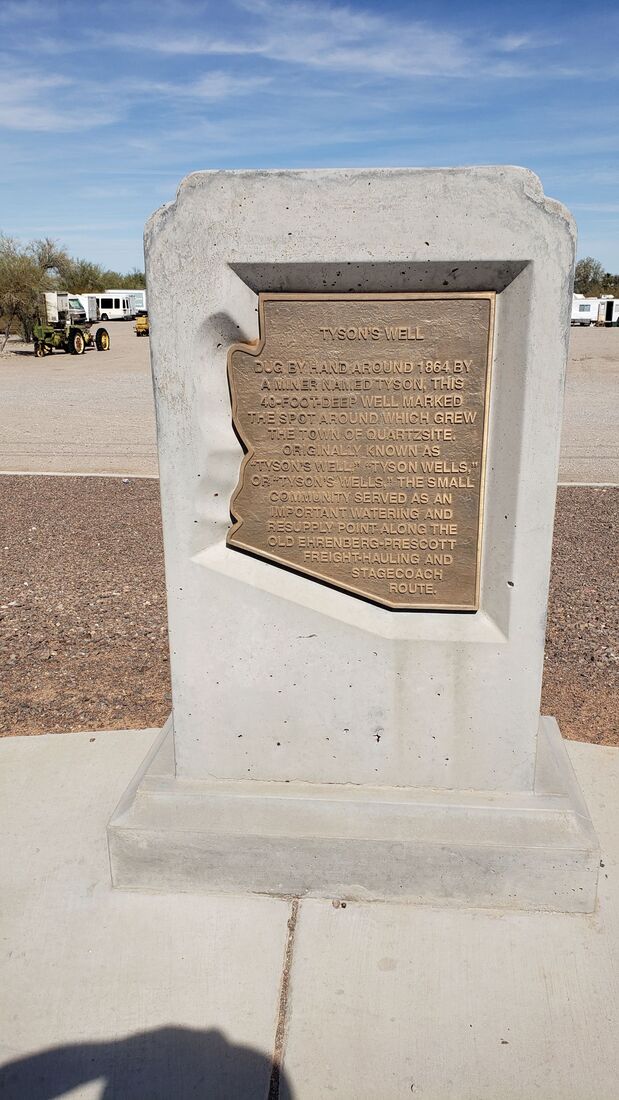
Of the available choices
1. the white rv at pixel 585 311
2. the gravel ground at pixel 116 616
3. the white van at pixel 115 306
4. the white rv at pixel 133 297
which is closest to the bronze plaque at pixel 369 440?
the gravel ground at pixel 116 616

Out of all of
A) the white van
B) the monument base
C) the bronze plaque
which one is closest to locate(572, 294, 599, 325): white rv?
the white van

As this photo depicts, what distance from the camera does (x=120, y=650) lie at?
5199mm

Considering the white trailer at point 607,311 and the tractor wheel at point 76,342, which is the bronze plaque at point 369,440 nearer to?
the tractor wheel at point 76,342

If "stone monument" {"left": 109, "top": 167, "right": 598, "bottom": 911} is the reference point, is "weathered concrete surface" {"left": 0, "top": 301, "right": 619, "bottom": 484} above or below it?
below

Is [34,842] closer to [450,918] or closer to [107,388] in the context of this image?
[450,918]

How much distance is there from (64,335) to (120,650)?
28571 mm

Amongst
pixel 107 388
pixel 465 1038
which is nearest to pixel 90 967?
pixel 465 1038

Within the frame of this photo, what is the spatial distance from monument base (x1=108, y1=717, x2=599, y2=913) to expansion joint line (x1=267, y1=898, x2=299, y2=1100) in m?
0.16

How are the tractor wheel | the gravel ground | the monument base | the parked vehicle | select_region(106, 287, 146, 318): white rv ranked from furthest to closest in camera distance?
select_region(106, 287, 146, 318): white rv
the parked vehicle
the tractor wheel
the gravel ground
the monument base

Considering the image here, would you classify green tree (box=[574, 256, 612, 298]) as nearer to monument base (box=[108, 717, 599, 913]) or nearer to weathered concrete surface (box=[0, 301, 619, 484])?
weathered concrete surface (box=[0, 301, 619, 484])

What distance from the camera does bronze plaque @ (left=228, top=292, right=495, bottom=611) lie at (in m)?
2.73

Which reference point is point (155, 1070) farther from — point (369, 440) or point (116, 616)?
point (116, 616)

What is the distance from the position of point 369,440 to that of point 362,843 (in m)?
1.40

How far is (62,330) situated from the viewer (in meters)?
31.4
